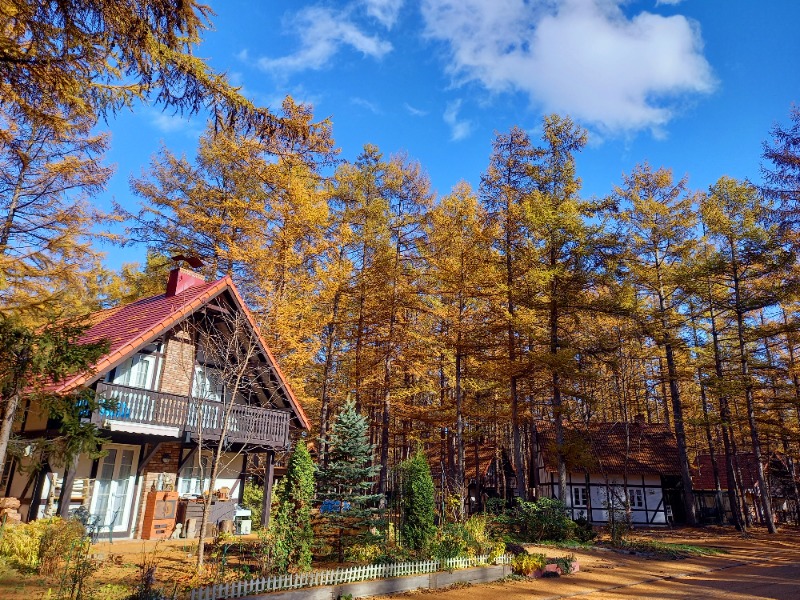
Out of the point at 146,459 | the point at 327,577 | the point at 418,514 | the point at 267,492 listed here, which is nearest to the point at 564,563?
the point at 418,514

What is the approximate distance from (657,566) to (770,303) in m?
14.0

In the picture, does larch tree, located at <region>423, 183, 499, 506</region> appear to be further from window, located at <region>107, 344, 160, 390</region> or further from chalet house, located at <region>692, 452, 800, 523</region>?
chalet house, located at <region>692, 452, 800, 523</region>

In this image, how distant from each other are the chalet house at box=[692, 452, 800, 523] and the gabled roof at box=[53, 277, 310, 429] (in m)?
28.4

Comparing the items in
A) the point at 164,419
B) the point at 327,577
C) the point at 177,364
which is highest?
the point at 177,364

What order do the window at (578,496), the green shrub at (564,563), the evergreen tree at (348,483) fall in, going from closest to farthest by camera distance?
the green shrub at (564,563)
the evergreen tree at (348,483)
the window at (578,496)

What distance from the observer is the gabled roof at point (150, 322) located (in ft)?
42.7

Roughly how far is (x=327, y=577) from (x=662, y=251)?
23009 mm

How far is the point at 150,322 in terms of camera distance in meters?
14.2

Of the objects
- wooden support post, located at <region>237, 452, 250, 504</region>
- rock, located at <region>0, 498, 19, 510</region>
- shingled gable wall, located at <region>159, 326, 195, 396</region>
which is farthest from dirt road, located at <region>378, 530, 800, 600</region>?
wooden support post, located at <region>237, 452, 250, 504</region>

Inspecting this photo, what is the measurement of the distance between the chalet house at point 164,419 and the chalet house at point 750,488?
27889 millimetres

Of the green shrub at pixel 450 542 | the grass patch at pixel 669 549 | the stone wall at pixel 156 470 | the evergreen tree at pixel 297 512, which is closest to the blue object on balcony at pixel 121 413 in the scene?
the stone wall at pixel 156 470

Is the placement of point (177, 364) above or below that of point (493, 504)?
above

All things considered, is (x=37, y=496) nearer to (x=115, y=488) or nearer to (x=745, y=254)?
(x=115, y=488)

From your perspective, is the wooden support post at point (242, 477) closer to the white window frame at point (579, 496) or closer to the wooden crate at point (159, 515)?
the wooden crate at point (159, 515)
